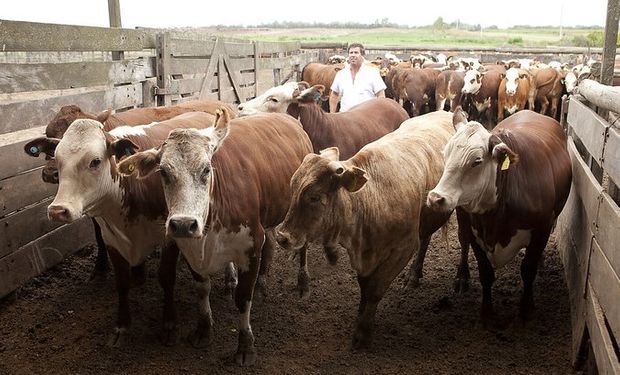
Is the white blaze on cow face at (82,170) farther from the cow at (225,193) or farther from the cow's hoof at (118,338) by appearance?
the cow's hoof at (118,338)

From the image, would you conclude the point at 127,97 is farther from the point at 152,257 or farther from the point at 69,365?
the point at 69,365

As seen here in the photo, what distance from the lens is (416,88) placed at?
52.3ft

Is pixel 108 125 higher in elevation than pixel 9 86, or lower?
lower

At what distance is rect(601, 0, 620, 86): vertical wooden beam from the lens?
4.57 meters

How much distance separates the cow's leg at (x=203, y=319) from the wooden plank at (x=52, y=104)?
1873 millimetres

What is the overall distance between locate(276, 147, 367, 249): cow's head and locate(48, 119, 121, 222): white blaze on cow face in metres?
1.21

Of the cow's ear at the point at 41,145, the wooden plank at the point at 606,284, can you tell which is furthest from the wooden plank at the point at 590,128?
the cow's ear at the point at 41,145

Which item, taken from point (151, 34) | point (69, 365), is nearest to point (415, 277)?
point (69, 365)

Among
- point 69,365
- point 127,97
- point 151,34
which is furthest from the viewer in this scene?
point 151,34

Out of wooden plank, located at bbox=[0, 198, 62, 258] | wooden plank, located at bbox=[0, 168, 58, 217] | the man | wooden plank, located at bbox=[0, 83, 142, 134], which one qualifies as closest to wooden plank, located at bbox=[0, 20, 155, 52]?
wooden plank, located at bbox=[0, 83, 142, 134]

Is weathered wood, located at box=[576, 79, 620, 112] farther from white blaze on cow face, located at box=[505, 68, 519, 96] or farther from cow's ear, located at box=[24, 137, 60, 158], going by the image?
white blaze on cow face, located at box=[505, 68, 519, 96]

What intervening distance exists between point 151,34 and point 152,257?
2759 millimetres

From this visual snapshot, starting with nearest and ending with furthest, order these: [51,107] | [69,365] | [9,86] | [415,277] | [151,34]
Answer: [69,365]
[9,86]
[51,107]
[415,277]
[151,34]

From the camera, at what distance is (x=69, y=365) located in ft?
12.7
